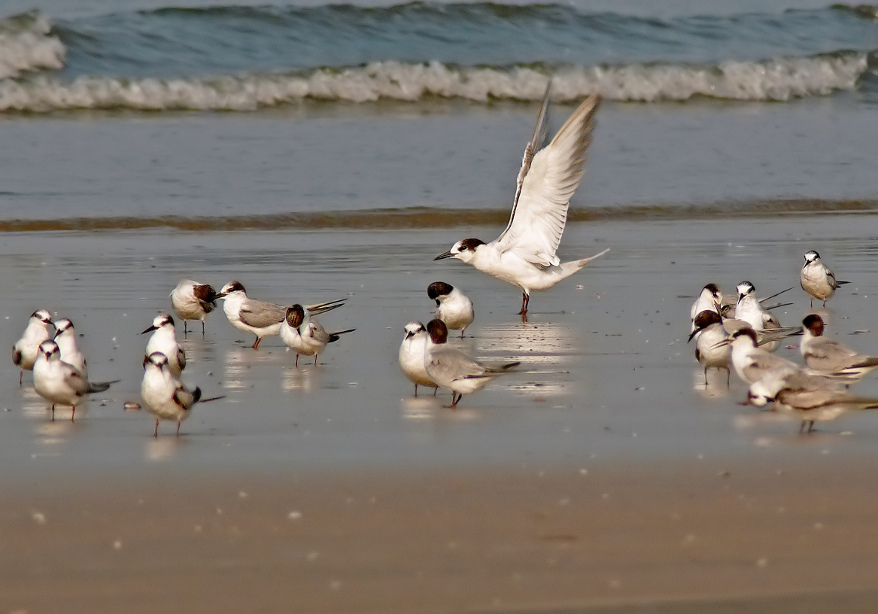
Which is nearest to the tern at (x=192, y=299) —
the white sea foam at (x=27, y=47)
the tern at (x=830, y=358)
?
the tern at (x=830, y=358)

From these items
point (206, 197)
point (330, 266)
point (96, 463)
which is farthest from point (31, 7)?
point (96, 463)

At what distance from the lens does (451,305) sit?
890 centimetres

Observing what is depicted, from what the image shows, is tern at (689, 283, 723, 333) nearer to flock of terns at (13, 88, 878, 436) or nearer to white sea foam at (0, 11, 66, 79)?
flock of terns at (13, 88, 878, 436)

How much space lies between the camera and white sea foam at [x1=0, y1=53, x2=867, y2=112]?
22.3 metres

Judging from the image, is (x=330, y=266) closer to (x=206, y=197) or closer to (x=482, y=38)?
(x=206, y=197)

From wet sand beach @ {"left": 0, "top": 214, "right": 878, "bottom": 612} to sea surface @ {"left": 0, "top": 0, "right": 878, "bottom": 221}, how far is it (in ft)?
18.6

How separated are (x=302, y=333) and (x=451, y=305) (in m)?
1.23

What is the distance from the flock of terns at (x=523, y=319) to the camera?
245 inches

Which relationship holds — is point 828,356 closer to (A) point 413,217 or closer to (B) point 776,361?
(B) point 776,361

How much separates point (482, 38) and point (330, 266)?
58.4ft

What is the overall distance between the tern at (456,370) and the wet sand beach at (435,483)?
12 cm

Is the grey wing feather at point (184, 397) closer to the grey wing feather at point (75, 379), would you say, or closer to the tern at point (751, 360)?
the grey wing feather at point (75, 379)

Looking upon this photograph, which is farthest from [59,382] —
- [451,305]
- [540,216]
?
[540,216]

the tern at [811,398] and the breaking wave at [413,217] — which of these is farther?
the breaking wave at [413,217]
